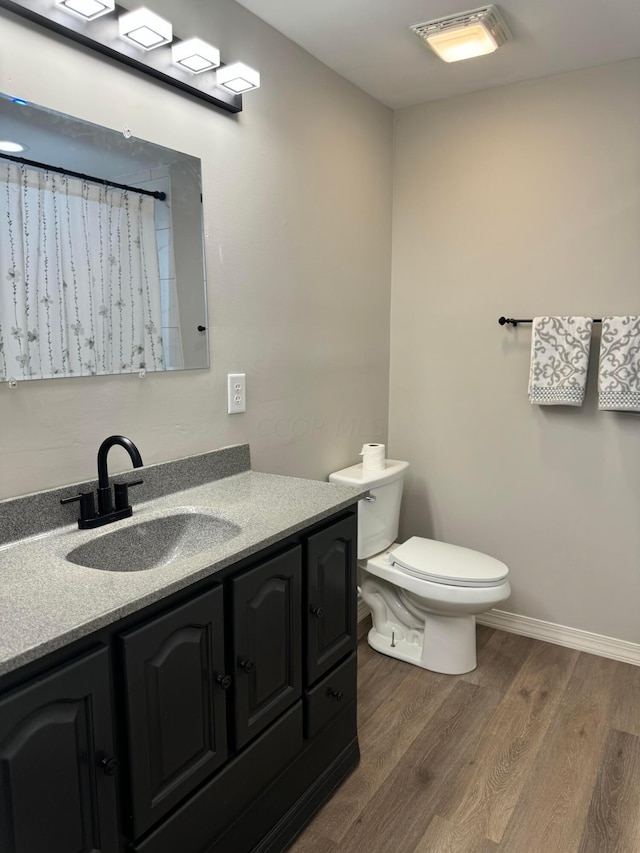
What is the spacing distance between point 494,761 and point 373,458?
1.19m

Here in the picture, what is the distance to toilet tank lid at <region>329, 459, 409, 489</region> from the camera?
2508 millimetres

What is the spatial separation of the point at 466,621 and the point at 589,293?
1412 mm

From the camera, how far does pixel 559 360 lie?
2.49 meters

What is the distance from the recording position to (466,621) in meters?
2.47

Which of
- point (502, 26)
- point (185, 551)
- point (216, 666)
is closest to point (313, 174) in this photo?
point (502, 26)

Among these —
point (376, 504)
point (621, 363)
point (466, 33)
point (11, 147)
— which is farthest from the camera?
point (376, 504)

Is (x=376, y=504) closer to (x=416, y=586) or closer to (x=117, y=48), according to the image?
(x=416, y=586)

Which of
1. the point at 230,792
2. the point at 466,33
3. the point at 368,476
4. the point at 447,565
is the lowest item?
the point at 230,792

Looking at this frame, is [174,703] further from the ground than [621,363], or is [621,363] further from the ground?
[621,363]

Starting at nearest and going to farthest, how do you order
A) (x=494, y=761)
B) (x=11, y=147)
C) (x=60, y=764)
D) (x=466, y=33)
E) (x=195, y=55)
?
(x=60, y=764) < (x=11, y=147) < (x=195, y=55) < (x=494, y=761) < (x=466, y=33)

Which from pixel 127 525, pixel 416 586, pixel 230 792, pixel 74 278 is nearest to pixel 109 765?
pixel 230 792

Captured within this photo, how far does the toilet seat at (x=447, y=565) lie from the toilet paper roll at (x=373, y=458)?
35 cm

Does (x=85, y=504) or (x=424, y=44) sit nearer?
(x=85, y=504)

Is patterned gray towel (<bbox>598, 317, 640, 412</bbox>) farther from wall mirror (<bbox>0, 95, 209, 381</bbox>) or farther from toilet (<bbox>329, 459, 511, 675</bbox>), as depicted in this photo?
wall mirror (<bbox>0, 95, 209, 381</bbox>)
